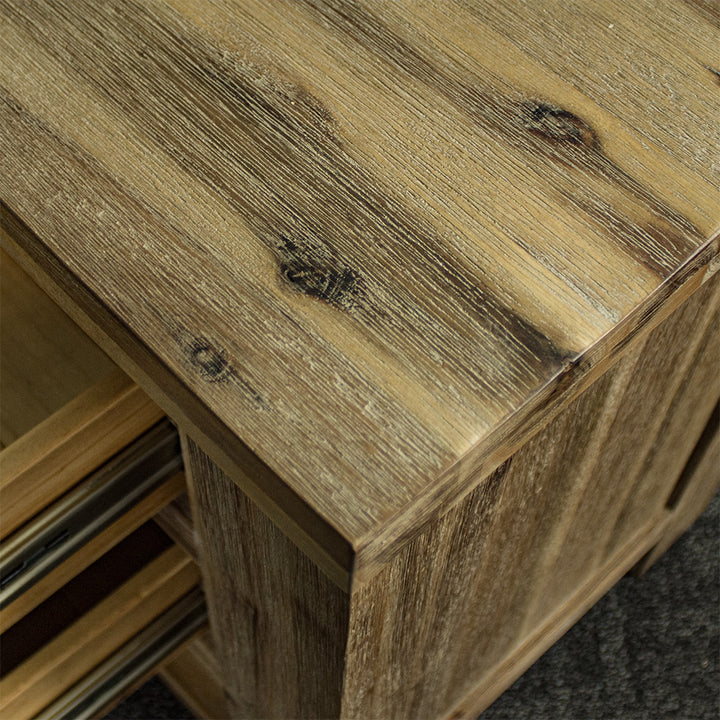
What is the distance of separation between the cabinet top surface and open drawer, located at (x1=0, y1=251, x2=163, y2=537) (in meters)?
0.07

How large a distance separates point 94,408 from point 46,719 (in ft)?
0.81

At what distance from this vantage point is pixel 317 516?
37cm

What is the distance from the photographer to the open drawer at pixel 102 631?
59cm

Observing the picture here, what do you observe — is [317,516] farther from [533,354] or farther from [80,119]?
[80,119]

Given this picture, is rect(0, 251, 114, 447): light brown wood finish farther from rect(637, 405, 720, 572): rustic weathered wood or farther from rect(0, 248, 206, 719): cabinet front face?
rect(637, 405, 720, 572): rustic weathered wood

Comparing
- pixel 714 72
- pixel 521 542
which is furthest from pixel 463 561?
pixel 714 72

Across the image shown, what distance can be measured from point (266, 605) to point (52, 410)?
17cm

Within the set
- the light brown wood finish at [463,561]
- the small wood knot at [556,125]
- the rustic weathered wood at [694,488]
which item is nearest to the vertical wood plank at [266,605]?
the light brown wood finish at [463,561]

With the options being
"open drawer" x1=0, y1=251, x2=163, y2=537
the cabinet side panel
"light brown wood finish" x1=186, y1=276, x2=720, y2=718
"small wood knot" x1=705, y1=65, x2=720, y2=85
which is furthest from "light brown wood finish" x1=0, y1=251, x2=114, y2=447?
"small wood knot" x1=705, y1=65, x2=720, y2=85

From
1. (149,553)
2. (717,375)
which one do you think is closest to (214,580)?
(149,553)

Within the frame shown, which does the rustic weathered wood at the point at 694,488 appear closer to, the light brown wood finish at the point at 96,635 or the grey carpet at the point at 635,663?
the grey carpet at the point at 635,663

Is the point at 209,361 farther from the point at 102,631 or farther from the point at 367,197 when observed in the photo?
the point at 102,631

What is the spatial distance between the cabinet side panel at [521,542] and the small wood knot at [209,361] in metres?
0.12

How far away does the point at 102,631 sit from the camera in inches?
23.8
